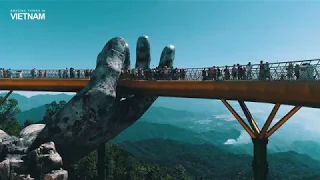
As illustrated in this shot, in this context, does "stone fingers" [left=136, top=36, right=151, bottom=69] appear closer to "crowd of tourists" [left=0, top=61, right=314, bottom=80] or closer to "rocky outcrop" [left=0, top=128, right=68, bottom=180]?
"crowd of tourists" [left=0, top=61, right=314, bottom=80]

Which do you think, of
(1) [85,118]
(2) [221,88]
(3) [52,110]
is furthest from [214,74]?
(3) [52,110]

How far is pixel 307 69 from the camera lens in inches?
584

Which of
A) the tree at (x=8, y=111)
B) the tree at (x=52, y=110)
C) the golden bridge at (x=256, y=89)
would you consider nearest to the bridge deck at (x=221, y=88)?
the golden bridge at (x=256, y=89)

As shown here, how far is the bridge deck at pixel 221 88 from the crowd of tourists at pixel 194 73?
0.47m

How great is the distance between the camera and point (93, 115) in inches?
1033

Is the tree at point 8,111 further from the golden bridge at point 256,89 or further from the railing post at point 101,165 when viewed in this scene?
the golden bridge at point 256,89

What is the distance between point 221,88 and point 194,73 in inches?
128

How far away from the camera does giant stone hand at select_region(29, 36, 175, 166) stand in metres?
25.9

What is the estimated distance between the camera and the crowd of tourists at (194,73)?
16292 millimetres

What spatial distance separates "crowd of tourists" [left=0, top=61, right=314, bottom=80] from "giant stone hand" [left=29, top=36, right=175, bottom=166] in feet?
5.95

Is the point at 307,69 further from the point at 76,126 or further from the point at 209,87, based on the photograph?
the point at 76,126

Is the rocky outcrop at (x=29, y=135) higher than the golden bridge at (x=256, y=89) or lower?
lower

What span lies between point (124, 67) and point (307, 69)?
61.7ft

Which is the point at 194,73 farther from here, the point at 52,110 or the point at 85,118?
the point at 52,110
